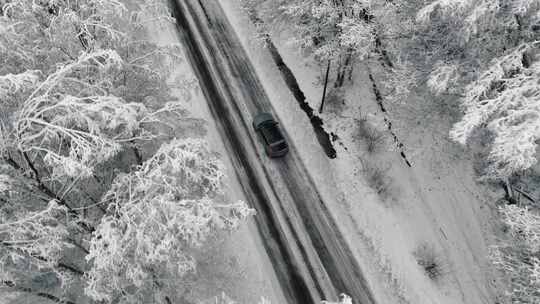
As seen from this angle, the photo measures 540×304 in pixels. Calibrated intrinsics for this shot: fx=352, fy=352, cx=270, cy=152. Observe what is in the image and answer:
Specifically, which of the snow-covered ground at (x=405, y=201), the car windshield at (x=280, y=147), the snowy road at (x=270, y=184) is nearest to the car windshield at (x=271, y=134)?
the car windshield at (x=280, y=147)

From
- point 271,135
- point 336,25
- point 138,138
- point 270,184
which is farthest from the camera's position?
point 271,135

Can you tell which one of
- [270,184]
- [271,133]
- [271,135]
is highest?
[271,133]

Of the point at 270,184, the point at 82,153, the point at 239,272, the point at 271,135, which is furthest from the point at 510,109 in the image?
the point at 239,272

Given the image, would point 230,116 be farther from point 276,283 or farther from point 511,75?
point 511,75

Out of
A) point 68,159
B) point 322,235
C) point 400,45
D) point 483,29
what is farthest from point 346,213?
point 68,159

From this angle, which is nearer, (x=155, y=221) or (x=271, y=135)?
(x=155, y=221)

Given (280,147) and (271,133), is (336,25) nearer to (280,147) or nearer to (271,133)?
(271,133)

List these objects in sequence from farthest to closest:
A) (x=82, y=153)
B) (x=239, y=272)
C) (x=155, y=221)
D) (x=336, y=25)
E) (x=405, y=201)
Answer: (x=405, y=201)
(x=336, y=25)
(x=239, y=272)
(x=155, y=221)
(x=82, y=153)

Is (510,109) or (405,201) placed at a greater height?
(510,109)
